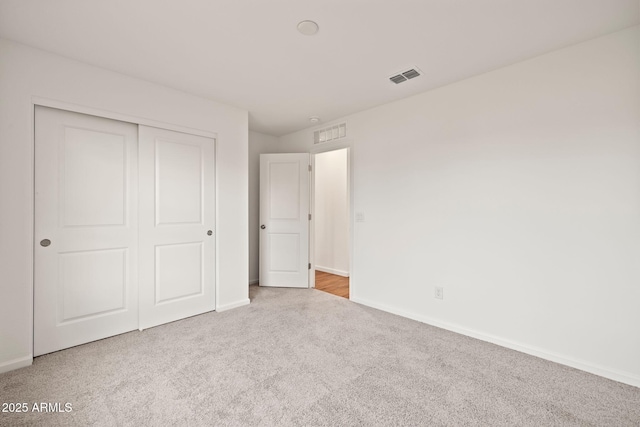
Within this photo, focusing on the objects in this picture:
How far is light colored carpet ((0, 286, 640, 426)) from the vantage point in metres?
1.58

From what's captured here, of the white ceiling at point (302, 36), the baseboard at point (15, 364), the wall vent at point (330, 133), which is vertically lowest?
the baseboard at point (15, 364)

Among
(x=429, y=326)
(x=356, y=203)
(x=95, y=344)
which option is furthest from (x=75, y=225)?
(x=429, y=326)

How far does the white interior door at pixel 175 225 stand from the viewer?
2744 mm

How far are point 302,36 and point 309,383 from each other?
2482 millimetres

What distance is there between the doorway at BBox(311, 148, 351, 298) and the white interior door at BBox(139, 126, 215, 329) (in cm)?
214

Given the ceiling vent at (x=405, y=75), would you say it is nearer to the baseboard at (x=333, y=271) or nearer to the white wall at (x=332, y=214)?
the white wall at (x=332, y=214)

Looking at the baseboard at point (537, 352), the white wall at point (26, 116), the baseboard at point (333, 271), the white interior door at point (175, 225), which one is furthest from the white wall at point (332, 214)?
the white wall at point (26, 116)

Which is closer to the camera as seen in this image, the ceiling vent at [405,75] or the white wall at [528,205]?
the white wall at [528,205]

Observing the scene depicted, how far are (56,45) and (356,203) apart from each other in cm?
315

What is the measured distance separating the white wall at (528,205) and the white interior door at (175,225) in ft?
6.97

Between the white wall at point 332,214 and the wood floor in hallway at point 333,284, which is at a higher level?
the white wall at point 332,214

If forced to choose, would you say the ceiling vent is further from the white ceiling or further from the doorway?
the doorway

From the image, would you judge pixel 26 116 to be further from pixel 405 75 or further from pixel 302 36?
pixel 405 75

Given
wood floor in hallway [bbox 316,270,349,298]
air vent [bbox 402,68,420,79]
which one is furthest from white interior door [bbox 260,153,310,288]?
air vent [bbox 402,68,420,79]
